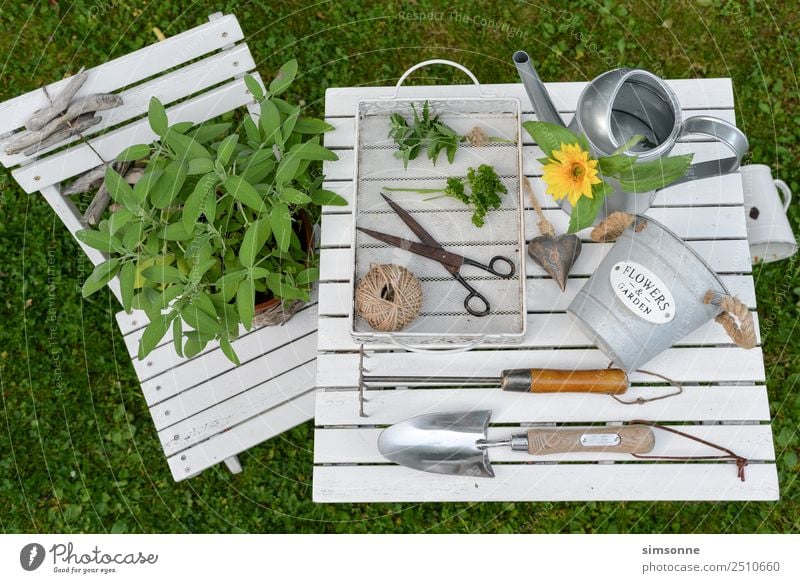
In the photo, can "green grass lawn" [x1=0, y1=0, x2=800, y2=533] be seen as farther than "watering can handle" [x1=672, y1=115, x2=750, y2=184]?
Yes

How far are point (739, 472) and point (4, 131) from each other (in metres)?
1.80

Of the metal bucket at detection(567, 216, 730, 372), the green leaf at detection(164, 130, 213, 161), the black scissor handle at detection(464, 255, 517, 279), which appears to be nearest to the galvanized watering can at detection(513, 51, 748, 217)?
the metal bucket at detection(567, 216, 730, 372)

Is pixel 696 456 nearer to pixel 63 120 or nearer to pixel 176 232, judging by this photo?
pixel 176 232

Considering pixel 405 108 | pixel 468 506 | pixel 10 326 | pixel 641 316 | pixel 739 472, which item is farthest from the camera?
pixel 10 326

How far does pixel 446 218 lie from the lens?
1390mm

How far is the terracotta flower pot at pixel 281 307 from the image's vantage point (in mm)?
1635

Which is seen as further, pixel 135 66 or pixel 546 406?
pixel 135 66

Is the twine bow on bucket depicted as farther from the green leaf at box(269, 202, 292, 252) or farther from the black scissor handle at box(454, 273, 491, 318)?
the green leaf at box(269, 202, 292, 252)

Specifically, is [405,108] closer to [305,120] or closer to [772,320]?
[305,120]

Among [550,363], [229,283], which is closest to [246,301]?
[229,283]

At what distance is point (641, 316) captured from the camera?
114 cm

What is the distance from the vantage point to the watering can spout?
3.87ft

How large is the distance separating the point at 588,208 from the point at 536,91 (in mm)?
254

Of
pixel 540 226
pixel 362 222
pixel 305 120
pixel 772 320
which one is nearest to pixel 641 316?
pixel 540 226
